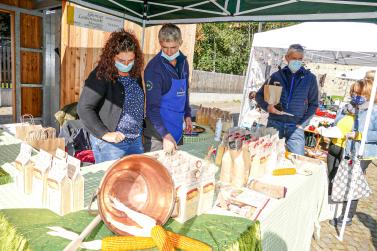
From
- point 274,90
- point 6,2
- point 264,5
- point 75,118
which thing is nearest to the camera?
point 274,90

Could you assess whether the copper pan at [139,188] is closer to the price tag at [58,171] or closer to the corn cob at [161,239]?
the corn cob at [161,239]

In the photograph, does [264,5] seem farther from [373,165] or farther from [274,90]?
[373,165]

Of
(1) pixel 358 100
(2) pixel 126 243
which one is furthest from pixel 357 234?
(2) pixel 126 243

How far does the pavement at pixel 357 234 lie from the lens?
3141 mm

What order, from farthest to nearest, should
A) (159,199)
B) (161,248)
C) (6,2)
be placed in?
(6,2), (159,199), (161,248)

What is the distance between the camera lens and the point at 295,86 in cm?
329

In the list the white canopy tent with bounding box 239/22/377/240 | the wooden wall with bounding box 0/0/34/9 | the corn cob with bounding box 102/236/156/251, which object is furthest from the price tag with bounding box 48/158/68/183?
the white canopy tent with bounding box 239/22/377/240

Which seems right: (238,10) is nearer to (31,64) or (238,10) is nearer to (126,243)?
(126,243)

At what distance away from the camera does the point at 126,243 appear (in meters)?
1.08

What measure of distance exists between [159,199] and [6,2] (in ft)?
15.0

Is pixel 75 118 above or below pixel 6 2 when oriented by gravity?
below

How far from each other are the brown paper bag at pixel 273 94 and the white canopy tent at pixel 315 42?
3.11 meters

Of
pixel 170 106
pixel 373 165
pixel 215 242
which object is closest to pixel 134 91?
pixel 170 106

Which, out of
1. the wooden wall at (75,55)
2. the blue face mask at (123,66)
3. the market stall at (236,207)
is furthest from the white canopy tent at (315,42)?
the blue face mask at (123,66)
